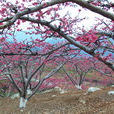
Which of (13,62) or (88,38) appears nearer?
(88,38)

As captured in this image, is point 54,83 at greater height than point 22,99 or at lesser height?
lesser

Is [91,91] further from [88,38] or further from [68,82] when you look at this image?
[68,82]

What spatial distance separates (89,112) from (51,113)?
241 centimetres

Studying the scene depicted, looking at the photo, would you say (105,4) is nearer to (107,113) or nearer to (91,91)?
(107,113)

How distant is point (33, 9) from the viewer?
11.0 feet

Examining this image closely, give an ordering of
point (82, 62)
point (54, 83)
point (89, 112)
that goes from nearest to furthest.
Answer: point (89, 112), point (82, 62), point (54, 83)

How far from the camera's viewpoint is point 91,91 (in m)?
13.8

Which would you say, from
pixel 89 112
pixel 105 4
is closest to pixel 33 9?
pixel 105 4

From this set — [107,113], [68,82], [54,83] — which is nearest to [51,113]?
[107,113]

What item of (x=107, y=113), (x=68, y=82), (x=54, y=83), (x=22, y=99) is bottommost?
(x=68, y=82)

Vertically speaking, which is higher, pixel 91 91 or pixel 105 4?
pixel 105 4

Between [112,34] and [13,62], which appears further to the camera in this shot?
[13,62]

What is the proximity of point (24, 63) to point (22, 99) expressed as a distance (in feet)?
7.35

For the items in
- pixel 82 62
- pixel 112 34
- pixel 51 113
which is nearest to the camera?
pixel 112 34
